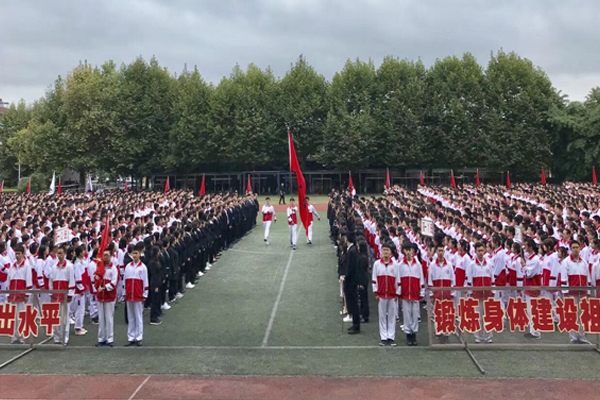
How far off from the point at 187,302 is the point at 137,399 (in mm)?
5587

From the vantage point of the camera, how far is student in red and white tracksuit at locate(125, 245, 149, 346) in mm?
9461

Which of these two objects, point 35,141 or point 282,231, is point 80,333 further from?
point 35,141

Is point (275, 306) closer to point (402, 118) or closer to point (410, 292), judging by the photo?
point (410, 292)

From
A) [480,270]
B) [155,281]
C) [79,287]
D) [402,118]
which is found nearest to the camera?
[480,270]

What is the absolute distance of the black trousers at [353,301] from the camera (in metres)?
10.2

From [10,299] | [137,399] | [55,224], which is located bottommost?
[137,399]

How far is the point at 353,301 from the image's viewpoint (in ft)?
33.7

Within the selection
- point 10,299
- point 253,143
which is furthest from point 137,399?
point 253,143

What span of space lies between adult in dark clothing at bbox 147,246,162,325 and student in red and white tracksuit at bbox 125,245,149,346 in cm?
128

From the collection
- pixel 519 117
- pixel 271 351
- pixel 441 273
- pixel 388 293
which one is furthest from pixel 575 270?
pixel 519 117

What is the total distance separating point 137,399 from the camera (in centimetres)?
722

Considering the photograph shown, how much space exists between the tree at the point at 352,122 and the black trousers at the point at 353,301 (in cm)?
3498

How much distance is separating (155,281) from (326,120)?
Answer: 37.5 m

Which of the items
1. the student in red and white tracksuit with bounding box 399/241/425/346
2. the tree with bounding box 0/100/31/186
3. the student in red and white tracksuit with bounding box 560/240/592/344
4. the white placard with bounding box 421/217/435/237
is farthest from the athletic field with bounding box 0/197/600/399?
the tree with bounding box 0/100/31/186
